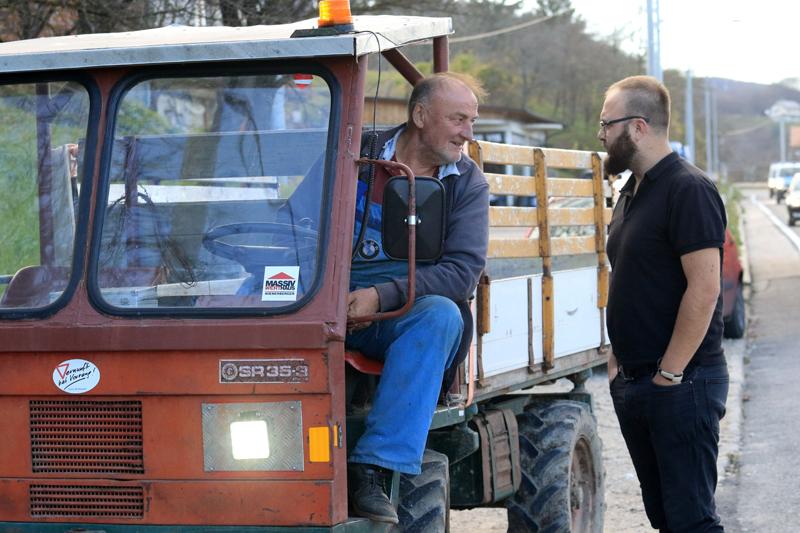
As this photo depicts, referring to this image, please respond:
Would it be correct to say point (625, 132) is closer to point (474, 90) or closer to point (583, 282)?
point (474, 90)

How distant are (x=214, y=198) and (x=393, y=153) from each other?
0.74 metres

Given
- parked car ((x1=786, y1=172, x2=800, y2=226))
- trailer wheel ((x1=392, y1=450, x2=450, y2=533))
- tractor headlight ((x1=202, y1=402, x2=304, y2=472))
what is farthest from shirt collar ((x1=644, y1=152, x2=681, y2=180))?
parked car ((x1=786, y1=172, x2=800, y2=226))

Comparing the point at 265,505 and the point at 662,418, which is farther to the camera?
the point at 662,418

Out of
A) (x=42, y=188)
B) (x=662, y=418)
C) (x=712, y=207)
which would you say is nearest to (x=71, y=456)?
(x=42, y=188)

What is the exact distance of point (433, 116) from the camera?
15.7 ft

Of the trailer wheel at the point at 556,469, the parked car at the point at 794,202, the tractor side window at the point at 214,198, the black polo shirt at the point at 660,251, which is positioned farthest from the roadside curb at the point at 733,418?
the parked car at the point at 794,202

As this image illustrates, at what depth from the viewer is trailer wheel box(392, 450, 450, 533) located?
179 inches

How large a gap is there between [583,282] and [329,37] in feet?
9.30

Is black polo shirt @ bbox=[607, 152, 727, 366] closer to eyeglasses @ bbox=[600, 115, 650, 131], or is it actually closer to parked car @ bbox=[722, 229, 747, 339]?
eyeglasses @ bbox=[600, 115, 650, 131]

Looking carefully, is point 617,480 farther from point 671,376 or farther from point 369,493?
point 369,493

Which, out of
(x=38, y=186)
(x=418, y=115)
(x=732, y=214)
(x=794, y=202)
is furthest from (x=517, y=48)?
(x=38, y=186)

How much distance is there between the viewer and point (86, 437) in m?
4.20

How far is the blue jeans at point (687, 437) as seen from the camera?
14.7 ft

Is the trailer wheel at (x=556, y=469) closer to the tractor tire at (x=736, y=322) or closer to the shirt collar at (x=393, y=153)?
the shirt collar at (x=393, y=153)
